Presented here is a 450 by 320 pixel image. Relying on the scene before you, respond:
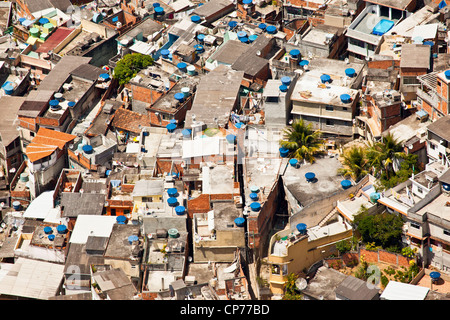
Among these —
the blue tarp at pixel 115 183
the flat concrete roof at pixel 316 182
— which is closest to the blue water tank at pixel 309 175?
the flat concrete roof at pixel 316 182

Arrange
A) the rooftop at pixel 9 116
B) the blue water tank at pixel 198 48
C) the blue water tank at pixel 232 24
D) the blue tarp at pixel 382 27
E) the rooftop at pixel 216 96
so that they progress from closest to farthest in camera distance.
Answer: the rooftop at pixel 216 96
the rooftop at pixel 9 116
the blue tarp at pixel 382 27
the blue water tank at pixel 198 48
the blue water tank at pixel 232 24

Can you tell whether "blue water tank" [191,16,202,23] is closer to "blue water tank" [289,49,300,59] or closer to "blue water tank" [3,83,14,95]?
"blue water tank" [289,49,300,59]

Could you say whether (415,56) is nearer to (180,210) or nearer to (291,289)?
(291,289)

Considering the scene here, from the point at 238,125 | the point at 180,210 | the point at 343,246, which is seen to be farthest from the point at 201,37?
the point at 343,246

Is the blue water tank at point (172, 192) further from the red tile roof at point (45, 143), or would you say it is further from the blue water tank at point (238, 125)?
the red tile roof at point (45, 143)

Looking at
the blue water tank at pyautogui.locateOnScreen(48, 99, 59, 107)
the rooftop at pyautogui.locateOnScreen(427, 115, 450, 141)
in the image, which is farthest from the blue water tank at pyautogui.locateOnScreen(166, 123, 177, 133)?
the rooftop at pyautogui.locateOnScreen(427, 115, 450, 141)
